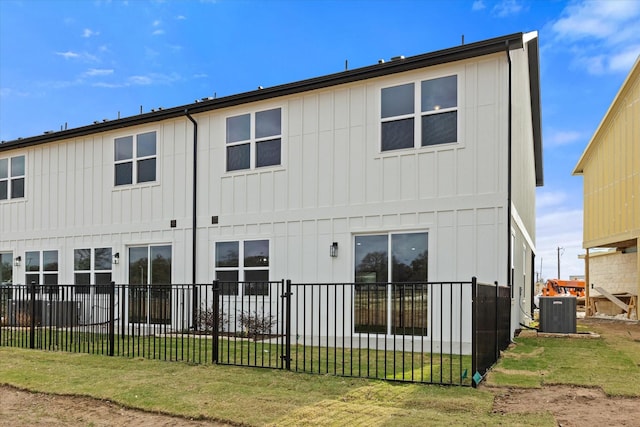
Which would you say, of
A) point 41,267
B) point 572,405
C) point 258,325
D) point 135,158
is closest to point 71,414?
point 572,405

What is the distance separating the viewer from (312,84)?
38.4ft

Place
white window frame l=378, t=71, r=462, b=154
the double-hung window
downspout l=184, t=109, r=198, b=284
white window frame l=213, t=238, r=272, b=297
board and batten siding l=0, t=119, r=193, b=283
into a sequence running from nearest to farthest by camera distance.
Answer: white window frame l=378, t=71, r=462, b=154
white window frame l=213, t=238, r=272, b=297
downspout l=184, t=109, r=198, b=284
board and batten siding l=0, t=119, r=193, b=283
the double-hung window

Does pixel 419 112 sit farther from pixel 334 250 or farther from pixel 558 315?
pixel 558 315

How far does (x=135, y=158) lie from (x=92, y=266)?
3.35 m

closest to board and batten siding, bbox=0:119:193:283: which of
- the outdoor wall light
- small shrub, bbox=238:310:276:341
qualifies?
small shrub, bbox=238:310:276:341

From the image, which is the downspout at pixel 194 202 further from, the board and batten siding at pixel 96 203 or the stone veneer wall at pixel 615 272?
the stone veneer wall at pixel 615 272

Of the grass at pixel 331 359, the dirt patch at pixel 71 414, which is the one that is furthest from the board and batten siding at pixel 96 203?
the dirt patch at pixel 71 414

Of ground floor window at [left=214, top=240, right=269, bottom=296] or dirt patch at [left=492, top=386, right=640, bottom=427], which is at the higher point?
ground floor window at [left=214, top=240, right=269, bottom=296]

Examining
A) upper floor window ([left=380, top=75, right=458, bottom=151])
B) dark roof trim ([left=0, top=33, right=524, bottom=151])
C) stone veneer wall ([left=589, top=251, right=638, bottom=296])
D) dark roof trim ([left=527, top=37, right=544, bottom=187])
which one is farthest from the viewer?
stone veneer wall ([left=589, top=251, right=638, bottom=296])

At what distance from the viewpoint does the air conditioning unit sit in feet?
40.9

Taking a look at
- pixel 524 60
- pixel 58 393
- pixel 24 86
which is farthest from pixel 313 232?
pixel 24 86

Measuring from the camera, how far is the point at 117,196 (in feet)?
48.2

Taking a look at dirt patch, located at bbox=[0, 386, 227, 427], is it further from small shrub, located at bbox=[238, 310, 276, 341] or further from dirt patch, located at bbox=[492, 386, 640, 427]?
small shrub, located at bbox=[238, 310, 276, 341]

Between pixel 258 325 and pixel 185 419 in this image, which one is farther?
pixel 258 325
